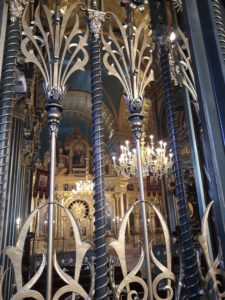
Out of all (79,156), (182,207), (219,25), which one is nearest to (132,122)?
(182,207)

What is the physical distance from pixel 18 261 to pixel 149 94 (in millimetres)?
11037

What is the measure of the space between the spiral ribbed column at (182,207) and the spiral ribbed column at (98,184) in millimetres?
544

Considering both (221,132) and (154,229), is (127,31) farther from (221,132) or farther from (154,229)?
(154,229)

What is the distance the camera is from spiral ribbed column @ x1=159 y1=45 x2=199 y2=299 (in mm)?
1686

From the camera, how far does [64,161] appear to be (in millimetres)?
17734

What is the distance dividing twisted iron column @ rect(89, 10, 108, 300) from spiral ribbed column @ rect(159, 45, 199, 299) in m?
0.54

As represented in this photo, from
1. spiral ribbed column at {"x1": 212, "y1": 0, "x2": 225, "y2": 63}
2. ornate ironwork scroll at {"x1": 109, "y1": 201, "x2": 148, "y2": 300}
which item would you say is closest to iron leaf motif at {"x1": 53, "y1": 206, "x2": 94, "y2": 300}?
ornate ironwork scroll at {"x1": 109, "y1": 201, "x2": 148, "y2": 300}

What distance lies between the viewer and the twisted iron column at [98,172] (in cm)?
155

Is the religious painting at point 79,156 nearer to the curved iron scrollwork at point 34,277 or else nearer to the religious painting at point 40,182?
the religious painting at point 40,182

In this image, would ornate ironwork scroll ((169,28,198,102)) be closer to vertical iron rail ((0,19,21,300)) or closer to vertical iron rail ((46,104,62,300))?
vertical iron rail ((46,104,62,300))

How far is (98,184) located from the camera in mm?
1733

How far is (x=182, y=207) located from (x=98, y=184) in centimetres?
63

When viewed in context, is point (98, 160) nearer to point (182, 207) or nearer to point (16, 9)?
point (182, 207)

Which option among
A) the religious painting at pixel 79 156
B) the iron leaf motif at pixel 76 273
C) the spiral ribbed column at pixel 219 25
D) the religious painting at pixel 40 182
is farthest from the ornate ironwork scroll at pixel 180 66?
the religious painting at pixel 79 156
